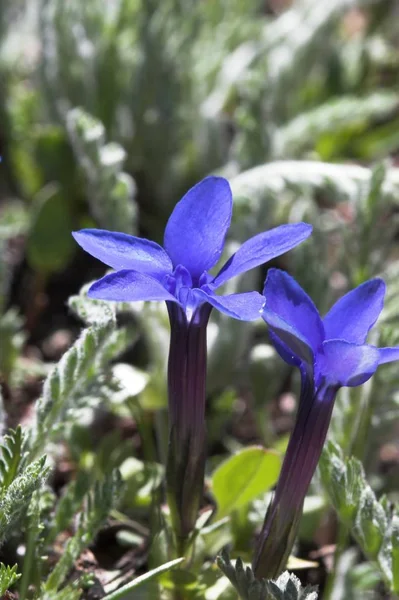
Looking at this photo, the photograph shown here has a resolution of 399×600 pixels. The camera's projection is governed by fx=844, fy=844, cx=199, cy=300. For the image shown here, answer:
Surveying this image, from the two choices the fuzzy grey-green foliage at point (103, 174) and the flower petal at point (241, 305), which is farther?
the fuzzy grey-green foliage at point (103, 174)

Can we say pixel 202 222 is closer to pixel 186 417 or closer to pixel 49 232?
pixel 186 417

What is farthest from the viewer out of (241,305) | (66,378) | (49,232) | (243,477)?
(49,232)

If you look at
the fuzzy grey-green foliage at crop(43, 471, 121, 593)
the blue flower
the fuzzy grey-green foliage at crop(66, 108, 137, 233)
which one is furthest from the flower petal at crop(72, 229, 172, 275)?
the fuzzy grey-green foliage at crop(66, 108, 137, 233)

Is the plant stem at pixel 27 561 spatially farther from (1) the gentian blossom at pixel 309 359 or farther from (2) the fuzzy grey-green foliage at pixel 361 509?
(2) the fuzzy grey-green foliage at pixel 361 509

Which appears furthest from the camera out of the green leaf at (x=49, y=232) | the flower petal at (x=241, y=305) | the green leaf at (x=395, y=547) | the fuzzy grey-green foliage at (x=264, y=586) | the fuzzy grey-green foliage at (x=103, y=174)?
the green leaf at (x=49, y=232)

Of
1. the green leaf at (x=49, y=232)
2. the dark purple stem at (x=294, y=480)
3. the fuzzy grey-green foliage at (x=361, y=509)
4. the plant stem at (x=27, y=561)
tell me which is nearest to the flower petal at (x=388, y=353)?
the dark purple stem at (x=294, y=480)

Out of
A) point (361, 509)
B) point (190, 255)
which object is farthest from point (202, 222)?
point (361, 509)

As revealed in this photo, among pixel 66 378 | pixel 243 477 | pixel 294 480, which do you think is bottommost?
pixel 243 477
